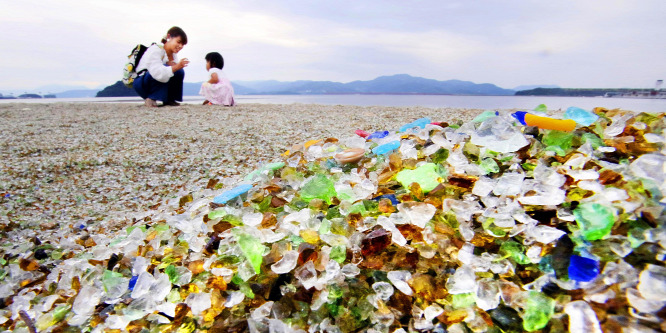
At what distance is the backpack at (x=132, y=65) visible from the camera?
5395 millimetres

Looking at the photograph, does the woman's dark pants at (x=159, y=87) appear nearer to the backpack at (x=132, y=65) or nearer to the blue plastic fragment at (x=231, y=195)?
the backpack at (x=132, y=65)

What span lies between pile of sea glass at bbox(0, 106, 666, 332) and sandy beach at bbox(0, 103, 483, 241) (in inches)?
20.2

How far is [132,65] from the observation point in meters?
5.43

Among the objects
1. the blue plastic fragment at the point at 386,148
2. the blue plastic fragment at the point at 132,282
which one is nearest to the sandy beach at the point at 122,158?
the blue plastic fragment at the point at 132,282

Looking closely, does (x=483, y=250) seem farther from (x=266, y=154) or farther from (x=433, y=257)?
(x=266, y=154)

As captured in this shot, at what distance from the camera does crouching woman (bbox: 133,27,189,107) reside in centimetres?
514

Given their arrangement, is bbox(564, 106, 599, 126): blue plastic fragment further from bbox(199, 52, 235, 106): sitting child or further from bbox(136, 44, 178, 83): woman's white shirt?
bbox(199, 52, 235, 106): sitting child

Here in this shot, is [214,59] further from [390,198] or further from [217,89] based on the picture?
[390,198]

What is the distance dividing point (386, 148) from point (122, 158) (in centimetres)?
202

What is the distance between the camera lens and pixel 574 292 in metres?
0.71

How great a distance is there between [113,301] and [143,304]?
0.37ft

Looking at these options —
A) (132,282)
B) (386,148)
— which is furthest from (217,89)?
(132,282)

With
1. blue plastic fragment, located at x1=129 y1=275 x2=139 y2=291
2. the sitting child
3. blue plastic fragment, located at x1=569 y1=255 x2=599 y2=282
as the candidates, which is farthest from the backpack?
blue plastic fragment, located at x1=569 y1=255 x2=599 y2=282

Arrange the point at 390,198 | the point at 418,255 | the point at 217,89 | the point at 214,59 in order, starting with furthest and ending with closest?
1. the point at 214,59
2. the point at 217,89
3. the point at 390,198
4. the point at 418,255
